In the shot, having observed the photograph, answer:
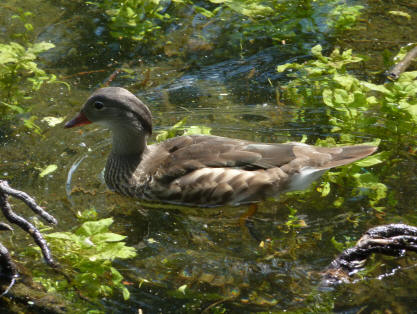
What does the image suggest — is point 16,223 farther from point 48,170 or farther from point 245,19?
point 245,19

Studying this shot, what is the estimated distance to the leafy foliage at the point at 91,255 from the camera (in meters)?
4.09

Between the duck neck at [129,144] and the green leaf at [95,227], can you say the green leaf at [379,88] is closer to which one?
the duck neck at [129,144]

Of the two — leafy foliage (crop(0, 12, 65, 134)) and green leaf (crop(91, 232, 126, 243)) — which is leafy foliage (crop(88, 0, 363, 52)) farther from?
green leaf (crop(91, 232, 126, 243))

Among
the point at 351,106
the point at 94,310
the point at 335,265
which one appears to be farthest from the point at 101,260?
the point at 351,106

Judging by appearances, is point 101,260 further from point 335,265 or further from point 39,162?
point 39,162

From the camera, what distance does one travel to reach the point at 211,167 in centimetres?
571

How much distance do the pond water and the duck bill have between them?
1.02 feet

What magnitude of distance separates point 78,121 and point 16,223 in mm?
2106

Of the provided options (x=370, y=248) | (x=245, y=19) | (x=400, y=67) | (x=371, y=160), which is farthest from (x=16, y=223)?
(x=245, y=19)

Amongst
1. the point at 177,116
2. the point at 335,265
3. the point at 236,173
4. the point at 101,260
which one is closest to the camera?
the point at 101,260

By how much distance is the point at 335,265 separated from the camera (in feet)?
15.3

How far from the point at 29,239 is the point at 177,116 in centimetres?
238

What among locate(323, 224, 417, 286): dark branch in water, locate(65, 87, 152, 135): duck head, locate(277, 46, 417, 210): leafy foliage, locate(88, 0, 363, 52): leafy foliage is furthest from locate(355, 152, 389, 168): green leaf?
A: locate(88, 0, 363, 52): leafy foliage

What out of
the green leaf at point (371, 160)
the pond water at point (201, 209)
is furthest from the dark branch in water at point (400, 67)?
the green leaf at point (371, 160)
